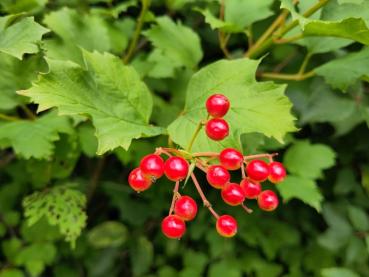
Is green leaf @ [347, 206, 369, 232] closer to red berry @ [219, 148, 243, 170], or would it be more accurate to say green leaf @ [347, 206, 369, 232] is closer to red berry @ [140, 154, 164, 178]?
red berry @ [219, 148, 243, 170]

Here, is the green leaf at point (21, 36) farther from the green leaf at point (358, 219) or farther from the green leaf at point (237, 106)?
the green leaf at point (358, 219)

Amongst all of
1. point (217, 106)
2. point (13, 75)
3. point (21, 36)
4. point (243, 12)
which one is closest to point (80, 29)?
point (13, 75)

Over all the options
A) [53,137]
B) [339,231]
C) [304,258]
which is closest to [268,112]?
[53,137]

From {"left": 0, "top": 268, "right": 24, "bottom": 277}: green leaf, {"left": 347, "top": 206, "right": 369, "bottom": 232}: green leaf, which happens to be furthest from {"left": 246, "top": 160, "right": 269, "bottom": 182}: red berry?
{"left": 0, "top": 268, "right": 24, "bottom": 277}: green leaf

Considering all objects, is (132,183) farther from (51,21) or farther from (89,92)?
(51,21)

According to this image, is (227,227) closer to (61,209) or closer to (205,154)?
(205,154)

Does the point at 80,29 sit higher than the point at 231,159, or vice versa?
the point at 231,159

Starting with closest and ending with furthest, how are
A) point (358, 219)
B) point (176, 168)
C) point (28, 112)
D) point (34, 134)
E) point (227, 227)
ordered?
point (176, 168), point (227, 227), point (34, 134), point (28, 112), point (358, 219)
